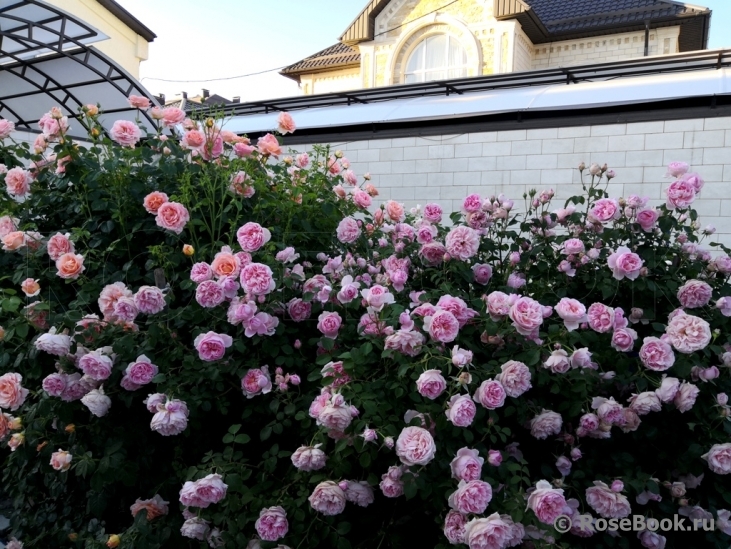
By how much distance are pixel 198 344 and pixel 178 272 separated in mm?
443

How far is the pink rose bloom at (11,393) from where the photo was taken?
1.79m

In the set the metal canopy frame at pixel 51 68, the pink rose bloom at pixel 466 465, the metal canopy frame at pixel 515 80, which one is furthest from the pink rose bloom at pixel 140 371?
the metal canopy frame at pixel 51 68

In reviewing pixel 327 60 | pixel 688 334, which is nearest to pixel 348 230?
pixel 688 334

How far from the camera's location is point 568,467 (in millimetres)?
1675

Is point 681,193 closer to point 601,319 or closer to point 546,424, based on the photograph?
point 601,319

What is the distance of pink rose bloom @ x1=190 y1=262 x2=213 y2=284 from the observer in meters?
1.75

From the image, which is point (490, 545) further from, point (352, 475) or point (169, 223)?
point (169, 223)

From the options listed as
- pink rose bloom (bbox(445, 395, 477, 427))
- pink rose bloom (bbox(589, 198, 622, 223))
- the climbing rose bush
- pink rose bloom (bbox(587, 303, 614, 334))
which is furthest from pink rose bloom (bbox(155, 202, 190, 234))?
pink rose bloom (bbox(589, 198, 622, 223))

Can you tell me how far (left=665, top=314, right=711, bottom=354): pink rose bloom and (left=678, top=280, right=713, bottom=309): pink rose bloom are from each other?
0.21 metres

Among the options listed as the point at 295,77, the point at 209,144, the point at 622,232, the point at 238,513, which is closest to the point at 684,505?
the point at 622,232

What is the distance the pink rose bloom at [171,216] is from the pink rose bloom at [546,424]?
121cm

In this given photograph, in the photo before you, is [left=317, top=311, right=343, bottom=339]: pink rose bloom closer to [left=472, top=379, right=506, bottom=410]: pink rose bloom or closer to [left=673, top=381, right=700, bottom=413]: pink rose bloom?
[left=472, top=379, right=506, bottom=410]: pink rose bloom

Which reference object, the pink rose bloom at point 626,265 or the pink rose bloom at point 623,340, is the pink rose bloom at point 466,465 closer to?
the pink rose bloom at point 623,340

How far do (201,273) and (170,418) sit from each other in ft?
1.36
